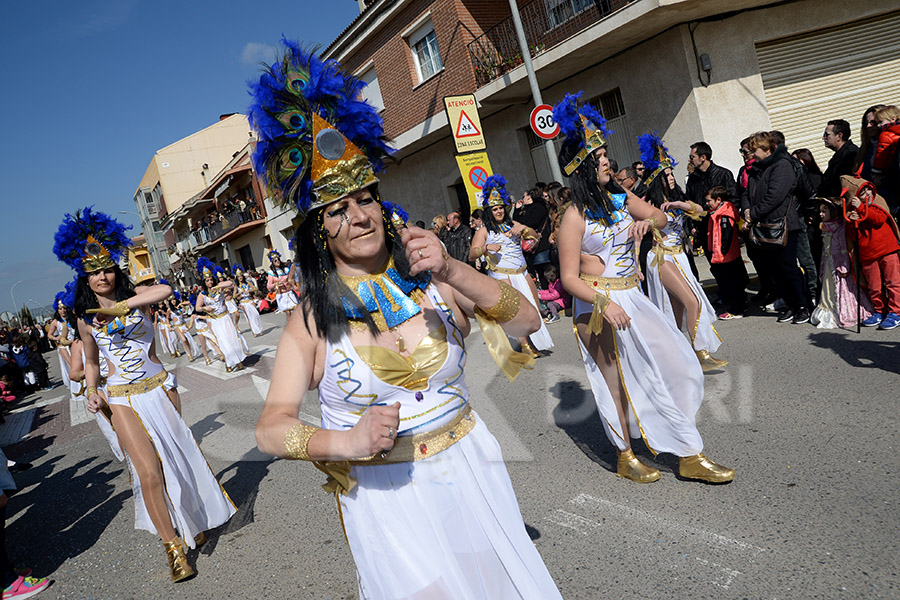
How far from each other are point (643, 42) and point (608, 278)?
1059 centimetres

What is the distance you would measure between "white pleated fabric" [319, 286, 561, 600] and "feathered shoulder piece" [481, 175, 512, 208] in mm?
6570

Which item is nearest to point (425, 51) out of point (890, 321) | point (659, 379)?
point (890, 321)

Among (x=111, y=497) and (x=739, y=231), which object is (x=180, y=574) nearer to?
(x=111, y=497)

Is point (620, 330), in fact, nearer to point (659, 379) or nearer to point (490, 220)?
point (659, 379)

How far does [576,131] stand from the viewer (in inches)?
160

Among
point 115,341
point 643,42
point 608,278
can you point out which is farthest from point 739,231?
point 115,341

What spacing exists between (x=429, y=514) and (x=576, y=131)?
2852 millimetres

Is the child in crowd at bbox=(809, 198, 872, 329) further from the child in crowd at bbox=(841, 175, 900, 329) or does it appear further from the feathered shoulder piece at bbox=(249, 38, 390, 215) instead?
the feathered shoulder piece at bbox=(249, 38, 390, 215)

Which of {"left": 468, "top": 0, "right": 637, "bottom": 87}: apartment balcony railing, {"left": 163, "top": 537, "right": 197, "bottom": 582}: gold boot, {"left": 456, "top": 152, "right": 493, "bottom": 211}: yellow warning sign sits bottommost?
{"left": 163, "top": 537, "right": 197, "bottom": 582}: gold boot

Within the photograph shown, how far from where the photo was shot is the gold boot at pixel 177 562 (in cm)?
410

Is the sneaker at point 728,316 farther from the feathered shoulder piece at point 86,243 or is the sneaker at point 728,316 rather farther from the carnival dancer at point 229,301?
the carnival dancer at point 229,301

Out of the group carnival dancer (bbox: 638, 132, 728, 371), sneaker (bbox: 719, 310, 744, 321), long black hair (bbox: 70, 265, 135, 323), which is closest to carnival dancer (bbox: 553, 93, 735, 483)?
carnival dancer (bbox: 638, 132, 728, 371)

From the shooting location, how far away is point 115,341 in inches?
180

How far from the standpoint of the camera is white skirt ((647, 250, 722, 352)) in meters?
5.96
